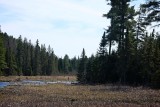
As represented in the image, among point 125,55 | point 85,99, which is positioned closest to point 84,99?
point 85,99

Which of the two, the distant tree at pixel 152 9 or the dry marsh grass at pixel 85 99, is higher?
the distant tree at pixel 152 9

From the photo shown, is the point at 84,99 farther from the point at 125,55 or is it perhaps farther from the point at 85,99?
the point at 125,55

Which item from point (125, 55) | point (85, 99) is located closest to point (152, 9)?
point (85, 99)

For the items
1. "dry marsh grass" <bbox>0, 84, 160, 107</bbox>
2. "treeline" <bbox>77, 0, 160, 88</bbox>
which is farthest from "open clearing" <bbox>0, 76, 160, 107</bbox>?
"treeline" <bbox>77, 0, 160, 88</bbox>

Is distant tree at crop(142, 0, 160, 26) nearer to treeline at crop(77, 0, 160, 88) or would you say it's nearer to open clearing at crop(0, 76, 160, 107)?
open clearing at crop(0, 76, 160, 107)

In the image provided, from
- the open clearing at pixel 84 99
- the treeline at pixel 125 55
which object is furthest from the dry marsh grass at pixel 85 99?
the treeline at pixel 125 55

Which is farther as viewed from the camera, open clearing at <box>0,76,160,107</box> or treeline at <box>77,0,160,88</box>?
treeline at <box>77,0,160,88</box>

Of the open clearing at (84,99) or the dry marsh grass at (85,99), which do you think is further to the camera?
the open clearing at (84,99)

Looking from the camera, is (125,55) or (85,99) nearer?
(85,99)

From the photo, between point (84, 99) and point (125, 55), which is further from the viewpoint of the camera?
point (125, 55)

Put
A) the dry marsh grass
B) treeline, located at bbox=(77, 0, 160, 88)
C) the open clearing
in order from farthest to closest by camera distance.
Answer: treeline, located at bbox=(77, 0, 160, 88) < the open clearing < the dry marsh grass

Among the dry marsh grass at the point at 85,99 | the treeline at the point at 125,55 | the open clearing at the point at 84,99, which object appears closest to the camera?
the dry marsh grass at the point at 85,99

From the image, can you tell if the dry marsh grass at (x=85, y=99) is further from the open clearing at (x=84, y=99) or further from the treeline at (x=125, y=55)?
the treeline at (x=125, y=55)

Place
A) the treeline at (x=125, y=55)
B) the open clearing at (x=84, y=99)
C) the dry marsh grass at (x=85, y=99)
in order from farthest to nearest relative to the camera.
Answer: the treeline at (x=125, y=55) → the open clearing at (x=84, y=99) → the dry marsh grass at (x=85, y=99)
